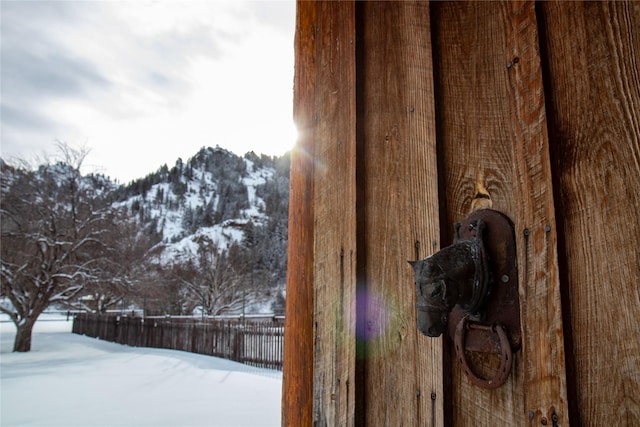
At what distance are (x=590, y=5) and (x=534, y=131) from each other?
242mm

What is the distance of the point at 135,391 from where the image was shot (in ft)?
24.0

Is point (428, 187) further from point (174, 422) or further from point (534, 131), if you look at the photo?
point (174, 422)

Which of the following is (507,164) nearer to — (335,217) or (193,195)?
(335,217)

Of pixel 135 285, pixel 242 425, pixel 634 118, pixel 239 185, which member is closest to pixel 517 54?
pixel 634 118

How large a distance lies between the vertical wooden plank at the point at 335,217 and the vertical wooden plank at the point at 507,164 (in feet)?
0.99

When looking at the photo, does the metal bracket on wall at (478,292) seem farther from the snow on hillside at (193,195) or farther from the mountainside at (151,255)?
the snow on hillside at (193,195)

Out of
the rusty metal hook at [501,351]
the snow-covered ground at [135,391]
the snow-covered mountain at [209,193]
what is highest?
the snow-covered mountain at [209,193]

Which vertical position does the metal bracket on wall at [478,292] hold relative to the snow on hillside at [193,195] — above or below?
below

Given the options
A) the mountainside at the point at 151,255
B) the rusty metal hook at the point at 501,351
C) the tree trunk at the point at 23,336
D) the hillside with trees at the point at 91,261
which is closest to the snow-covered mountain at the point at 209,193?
the mountainside at the point at 151,255

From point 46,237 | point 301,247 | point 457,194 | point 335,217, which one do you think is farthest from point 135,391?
point 46,237

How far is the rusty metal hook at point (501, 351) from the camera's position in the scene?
752mm

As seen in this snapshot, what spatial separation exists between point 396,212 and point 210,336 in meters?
12.8

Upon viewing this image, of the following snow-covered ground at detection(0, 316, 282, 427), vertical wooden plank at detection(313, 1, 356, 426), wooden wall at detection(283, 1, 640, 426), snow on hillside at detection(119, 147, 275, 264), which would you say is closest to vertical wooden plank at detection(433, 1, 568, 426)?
wooden wall at detection(283, 1, 640, 426)

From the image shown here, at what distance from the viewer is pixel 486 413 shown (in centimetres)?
81
